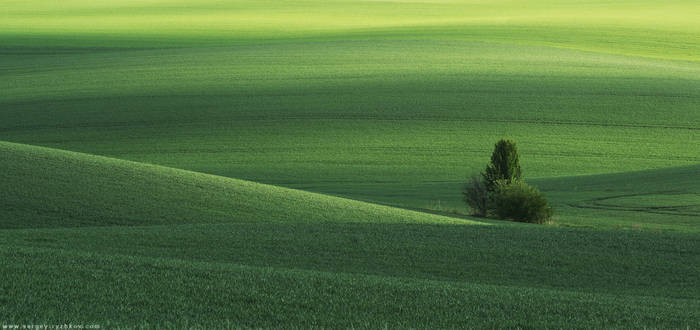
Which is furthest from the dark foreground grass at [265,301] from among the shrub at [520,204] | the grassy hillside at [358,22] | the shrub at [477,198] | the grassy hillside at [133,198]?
the grassy hillside at [358,22]

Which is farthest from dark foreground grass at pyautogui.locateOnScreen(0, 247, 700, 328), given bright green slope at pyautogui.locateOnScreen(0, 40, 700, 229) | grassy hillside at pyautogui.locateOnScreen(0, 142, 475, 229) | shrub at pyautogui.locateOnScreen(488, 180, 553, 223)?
bright green slope at pyautogui.locateOnScreen(0, 40, 700, 229)

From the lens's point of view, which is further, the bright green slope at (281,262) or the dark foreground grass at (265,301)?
the bright green slope at (281,262)

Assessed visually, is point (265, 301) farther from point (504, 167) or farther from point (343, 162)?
point (343, 162)

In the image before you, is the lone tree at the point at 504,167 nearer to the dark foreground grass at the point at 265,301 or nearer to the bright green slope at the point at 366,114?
the bright green slope at the point at 366,114

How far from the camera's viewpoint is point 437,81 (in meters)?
48.5

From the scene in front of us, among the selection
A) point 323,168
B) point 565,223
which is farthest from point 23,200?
point 323,168

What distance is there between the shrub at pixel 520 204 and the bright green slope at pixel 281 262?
3792 millimetres

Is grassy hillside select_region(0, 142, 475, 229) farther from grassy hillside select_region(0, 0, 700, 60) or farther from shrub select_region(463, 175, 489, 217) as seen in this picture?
grassy hillside select_region(0, 0, 700, 60)

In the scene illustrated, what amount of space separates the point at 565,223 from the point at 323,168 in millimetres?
13087

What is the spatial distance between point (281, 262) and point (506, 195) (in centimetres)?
1335

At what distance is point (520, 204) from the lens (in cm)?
2397

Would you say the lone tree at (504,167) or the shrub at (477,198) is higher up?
the lone tree at (504,167)

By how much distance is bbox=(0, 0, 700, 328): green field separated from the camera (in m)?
8.27

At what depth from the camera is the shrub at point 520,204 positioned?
77.7 ft
